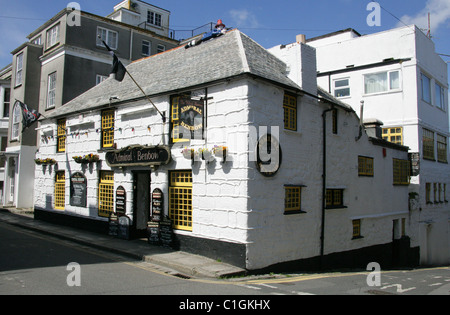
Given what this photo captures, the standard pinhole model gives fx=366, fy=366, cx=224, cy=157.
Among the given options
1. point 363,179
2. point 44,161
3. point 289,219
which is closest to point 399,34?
point 363,179

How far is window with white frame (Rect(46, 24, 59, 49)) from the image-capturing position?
24.3 metres

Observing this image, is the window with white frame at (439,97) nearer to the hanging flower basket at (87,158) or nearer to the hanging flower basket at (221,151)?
the hanging flower basket at (221,151)

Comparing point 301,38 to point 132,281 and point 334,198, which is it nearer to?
point 334,198

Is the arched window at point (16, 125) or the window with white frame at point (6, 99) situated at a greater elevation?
the window with white frame at point (6, 99)

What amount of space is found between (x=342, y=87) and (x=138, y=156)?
15.6 m

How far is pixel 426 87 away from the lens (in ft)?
74.8

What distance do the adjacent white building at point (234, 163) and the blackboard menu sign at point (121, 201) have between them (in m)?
0.07

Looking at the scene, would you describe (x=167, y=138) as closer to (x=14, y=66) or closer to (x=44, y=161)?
(x=44, y=161)

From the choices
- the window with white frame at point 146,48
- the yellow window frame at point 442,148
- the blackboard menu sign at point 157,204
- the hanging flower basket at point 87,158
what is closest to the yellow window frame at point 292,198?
the blackboard menu sign at point 157,204

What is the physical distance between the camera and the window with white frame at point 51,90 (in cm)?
2380

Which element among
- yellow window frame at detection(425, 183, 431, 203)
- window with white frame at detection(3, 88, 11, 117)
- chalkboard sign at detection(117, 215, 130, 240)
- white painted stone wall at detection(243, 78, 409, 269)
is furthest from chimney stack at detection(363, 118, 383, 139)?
window with white frame at detection(3, 88, 11, 117)

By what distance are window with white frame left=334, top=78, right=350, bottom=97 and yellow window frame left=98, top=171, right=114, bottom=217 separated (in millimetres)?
15880

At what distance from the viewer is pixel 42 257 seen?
11.1m
